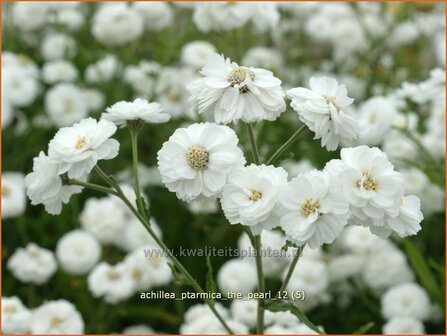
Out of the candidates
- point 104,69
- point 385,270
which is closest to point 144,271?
point 385,270

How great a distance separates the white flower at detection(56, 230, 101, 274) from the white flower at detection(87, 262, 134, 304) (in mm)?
79

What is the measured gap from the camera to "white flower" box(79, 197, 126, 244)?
2.24 m

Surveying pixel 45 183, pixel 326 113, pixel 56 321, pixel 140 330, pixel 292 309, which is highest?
pixel 326 113

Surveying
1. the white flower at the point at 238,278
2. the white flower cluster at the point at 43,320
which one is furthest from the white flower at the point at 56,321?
the white flower at the point at 238,278

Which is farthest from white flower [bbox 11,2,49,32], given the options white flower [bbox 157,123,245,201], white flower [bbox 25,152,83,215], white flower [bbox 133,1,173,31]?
white flower [bbox 157,123,245,201]

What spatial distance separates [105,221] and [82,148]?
112cm

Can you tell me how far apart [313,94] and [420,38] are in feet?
7.62

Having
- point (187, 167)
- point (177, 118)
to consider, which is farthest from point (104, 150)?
point (177, 118)

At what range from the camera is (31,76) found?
2.91 metres

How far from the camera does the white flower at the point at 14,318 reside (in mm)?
1795

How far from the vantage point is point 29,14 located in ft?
9.95

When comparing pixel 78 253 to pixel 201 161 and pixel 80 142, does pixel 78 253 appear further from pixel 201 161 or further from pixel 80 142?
pixel 201 161

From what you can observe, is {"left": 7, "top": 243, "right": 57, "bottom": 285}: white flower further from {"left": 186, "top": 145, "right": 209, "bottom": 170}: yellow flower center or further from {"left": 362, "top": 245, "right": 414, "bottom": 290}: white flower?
{"left": 186, "top": 145, "right": 209, "bottom": 170}: yellow flower center

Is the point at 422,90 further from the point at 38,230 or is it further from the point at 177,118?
the point at 38,230
